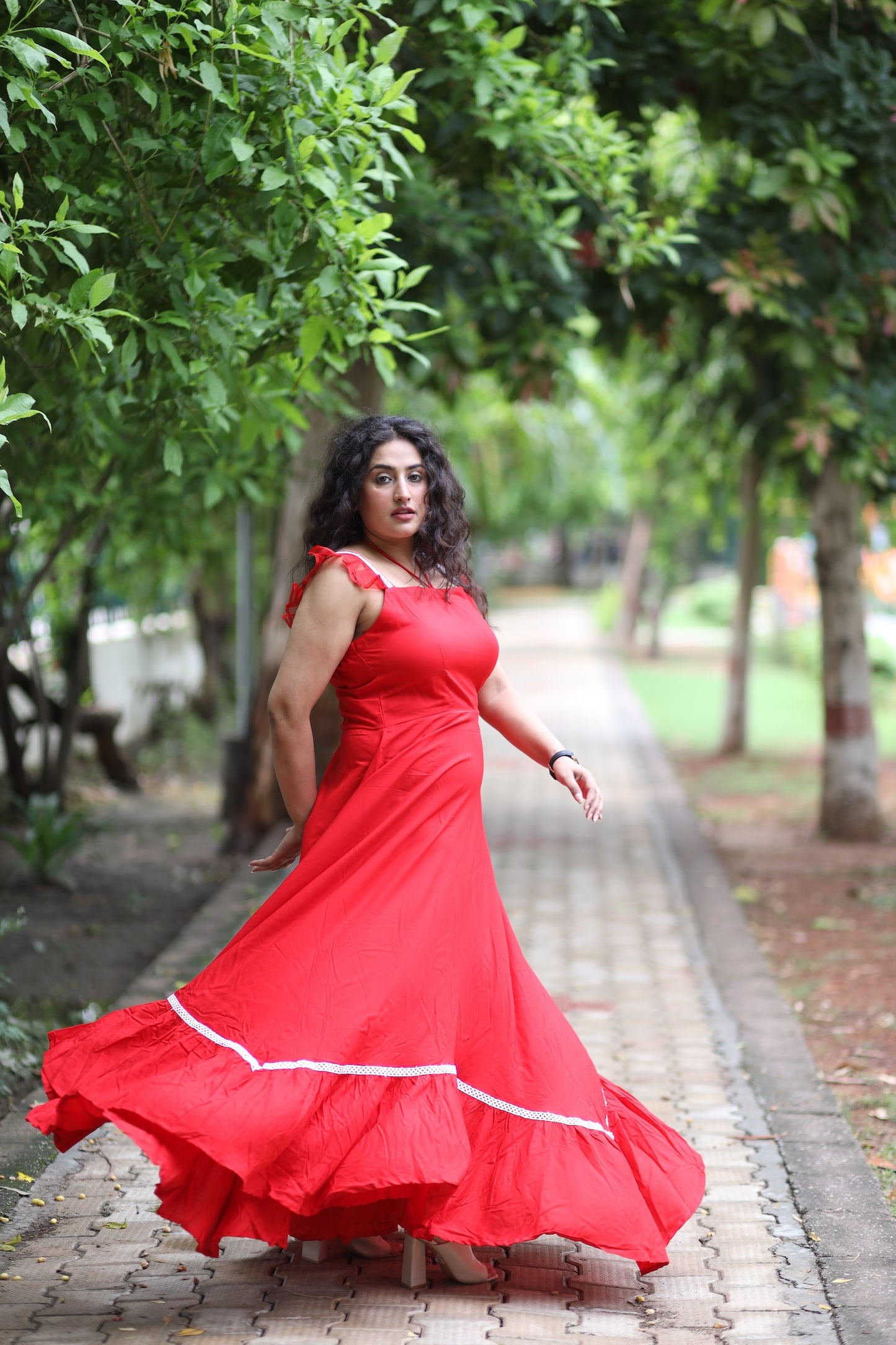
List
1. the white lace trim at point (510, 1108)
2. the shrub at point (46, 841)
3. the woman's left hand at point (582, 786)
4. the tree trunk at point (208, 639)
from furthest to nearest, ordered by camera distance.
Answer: the tree trunk at point (208, 639), the shrub at point (46, 841), the woman's left hand at point (582, 786), the white lace trim at point (510, 1108)

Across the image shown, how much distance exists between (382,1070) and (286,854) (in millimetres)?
636

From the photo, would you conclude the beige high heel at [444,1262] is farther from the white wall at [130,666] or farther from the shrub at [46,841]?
the white wall at [130,666]

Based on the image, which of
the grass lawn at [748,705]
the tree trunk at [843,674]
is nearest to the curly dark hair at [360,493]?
the tree trunk at [843,674]

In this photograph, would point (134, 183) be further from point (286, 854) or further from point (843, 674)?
point (843, 674)

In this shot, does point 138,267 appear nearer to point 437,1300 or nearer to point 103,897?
point 437,1300

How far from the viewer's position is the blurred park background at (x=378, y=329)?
11.7 ft

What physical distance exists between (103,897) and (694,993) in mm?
3488

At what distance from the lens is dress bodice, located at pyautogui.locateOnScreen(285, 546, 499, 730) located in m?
3.20

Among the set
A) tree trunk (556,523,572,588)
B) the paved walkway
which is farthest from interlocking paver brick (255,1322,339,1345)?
tree trunk (556,523,572,588)

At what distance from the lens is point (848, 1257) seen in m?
3.48

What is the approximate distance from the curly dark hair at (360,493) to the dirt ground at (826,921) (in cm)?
213

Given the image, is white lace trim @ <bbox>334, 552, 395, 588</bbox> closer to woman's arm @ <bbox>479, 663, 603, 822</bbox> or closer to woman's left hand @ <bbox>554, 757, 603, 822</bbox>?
woman's arm @ <bbox>479, 663, 603, 822</bbox>

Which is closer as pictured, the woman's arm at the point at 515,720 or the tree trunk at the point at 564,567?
the woman's arm at the point at 515,720

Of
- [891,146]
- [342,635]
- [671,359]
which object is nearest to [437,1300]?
[342,635]
